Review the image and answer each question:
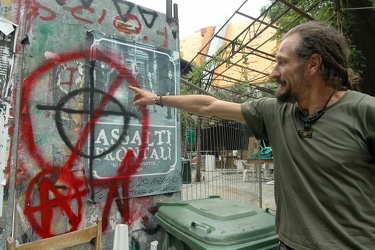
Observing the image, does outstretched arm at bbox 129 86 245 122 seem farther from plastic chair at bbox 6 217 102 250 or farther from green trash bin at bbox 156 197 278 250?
plastic chair at bbox 6 217 102 250

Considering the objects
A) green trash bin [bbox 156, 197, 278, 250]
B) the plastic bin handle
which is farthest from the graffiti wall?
the plastic bin handle

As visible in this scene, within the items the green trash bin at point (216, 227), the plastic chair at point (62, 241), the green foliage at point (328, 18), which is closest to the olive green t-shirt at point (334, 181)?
the green trash bin at point (216, 227)

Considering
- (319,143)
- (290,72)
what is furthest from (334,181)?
(290,72)

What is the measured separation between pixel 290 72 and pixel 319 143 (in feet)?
1.33

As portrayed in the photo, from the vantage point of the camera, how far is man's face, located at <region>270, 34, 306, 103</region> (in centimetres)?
135

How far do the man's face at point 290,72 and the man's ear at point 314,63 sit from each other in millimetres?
34

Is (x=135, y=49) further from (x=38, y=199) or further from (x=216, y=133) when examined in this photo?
(x=216, y=133)

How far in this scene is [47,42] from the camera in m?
1.99

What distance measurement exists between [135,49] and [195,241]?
172 cm

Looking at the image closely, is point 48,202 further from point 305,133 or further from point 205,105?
point 305,133

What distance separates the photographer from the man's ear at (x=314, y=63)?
132 cm

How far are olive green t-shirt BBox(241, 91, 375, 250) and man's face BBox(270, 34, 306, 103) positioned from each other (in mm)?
179

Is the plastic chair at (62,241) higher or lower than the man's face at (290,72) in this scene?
lower

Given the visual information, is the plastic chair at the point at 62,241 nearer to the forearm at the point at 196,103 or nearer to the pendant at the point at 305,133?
the forearm at the point at 196,103
